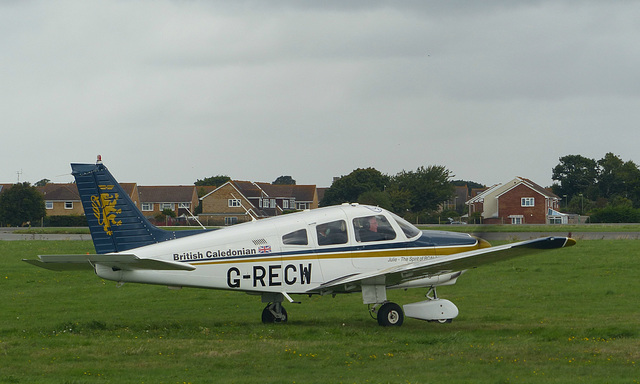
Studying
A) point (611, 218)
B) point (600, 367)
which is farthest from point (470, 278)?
point (611, 218)

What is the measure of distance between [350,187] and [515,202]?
10816 millimetres

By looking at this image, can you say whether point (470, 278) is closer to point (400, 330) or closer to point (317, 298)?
point (317, 298)

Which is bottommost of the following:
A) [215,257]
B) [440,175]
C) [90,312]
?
[90,312]

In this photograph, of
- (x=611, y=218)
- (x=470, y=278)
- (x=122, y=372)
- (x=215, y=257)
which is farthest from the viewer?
(x=611, y=218)

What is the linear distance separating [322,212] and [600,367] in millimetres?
5825

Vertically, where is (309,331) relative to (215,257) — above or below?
below

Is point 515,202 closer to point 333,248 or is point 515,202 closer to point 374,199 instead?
point 374,199

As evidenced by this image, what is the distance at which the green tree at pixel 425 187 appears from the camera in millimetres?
22766

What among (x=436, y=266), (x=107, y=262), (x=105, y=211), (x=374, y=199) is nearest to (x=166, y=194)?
(x=374, y=199)

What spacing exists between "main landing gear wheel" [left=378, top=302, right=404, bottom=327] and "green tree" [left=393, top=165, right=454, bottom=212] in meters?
9.76

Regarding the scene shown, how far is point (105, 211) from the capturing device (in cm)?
1333

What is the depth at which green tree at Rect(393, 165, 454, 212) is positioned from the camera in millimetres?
22766

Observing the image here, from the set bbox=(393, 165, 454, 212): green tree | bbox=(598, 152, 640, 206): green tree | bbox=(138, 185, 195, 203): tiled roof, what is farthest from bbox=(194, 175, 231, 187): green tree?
bbox=(393, 165, 454, 212): green tree

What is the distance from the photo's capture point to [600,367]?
9055mm
